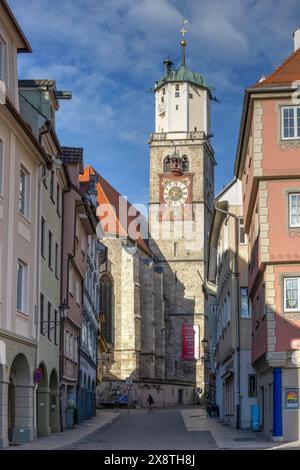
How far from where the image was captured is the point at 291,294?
1009 inches

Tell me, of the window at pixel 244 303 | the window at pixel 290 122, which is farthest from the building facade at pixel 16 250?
the window at pixel 244 303

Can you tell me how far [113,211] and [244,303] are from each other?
53891mm

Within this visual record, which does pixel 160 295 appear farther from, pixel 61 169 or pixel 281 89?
pixel 281 89

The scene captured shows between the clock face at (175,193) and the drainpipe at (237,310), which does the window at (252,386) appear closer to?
the drainpipe at (237,310)

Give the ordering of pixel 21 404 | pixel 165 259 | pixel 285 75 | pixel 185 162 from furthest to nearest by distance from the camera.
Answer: pixel 185 162, pixel 165 259, pixel 285 75, pixel 21 404

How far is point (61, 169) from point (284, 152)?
29.5 ft

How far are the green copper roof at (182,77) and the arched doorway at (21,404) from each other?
255 ft

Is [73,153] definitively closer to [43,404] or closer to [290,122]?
[43,404]

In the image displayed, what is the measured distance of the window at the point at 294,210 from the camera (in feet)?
85.0

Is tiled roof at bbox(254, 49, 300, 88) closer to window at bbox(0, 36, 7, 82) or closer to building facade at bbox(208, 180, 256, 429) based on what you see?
window at bbox(0, 36, 7, 82)

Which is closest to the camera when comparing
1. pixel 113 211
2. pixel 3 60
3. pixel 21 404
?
pixel 3 60

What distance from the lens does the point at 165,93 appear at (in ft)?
329

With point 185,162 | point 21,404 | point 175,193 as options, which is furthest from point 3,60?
point 185,162

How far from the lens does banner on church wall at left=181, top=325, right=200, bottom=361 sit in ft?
269
